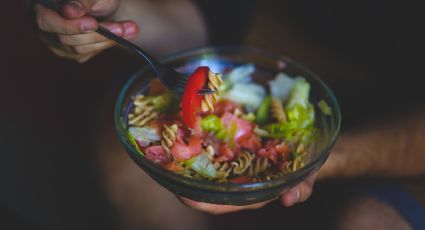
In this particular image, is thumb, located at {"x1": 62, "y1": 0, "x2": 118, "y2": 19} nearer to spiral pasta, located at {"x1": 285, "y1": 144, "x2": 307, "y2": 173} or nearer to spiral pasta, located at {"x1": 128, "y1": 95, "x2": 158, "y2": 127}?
spiral pasta, located at {"x1": 128, "y1": 95, "x2": 158, "y2": 127}

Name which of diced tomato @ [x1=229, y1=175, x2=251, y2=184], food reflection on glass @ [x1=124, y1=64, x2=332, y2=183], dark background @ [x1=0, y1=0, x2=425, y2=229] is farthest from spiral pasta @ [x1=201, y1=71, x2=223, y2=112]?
dark background @ [x1=0, y1=0, x2=425, y2=229]

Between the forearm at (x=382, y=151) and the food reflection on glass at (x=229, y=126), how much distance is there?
15 cm

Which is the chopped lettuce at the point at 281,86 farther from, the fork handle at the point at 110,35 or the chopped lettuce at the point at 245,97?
the fork handle at the point at 110,35

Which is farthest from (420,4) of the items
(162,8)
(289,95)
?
(162,8)

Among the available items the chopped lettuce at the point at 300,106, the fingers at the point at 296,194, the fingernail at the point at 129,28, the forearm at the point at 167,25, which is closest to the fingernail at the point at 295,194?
the fingers at the point at 296,194

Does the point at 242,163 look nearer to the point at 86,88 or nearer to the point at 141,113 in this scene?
the point at 141,113

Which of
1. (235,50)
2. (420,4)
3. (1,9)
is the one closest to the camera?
(235,50)

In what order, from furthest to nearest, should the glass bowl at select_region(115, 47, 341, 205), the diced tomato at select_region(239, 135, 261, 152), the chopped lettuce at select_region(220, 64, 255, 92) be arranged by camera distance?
the chopped lettuce at select_region(220, 64, 255, 92)
the diced tomato at select_region(239, 135, 261, 152)
the glass bowl at select_region(115, 47, 341, 205)

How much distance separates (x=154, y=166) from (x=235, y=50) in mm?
317

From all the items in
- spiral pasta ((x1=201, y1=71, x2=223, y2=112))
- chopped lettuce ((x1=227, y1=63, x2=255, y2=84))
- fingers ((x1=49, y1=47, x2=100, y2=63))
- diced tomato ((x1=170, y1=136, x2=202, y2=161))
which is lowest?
diced tomato ((x1=170, y1=136, x2=202, y2=161))

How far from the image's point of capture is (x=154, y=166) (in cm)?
60

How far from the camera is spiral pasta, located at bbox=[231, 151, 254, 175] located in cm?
64

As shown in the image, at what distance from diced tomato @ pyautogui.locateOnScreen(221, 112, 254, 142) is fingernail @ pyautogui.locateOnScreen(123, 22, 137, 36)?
0.61 ft

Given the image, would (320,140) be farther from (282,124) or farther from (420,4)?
(420,4)
